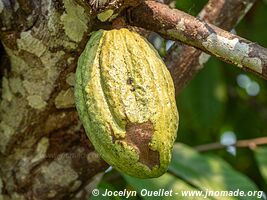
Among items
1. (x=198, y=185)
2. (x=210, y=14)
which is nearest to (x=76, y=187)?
(x=198, y=185)

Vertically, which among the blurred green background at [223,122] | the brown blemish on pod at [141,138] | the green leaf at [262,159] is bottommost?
the blurred green background at [223,122]

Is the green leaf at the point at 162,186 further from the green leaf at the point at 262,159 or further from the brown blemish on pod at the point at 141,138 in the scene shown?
the brown blemish on pod at the point at 141,138

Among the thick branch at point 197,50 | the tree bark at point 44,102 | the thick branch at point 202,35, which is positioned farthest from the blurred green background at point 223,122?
the thick branch at point 202,35

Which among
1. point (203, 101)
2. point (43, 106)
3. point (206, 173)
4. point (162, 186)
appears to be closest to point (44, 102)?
point (43, 106)

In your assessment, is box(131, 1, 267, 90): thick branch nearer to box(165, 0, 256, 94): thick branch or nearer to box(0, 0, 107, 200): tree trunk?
box(0, 0, 107, 200): tree trunk

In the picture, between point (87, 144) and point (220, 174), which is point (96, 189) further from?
point (220, 174)

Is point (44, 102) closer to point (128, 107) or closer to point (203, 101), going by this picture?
point (128, 107)
